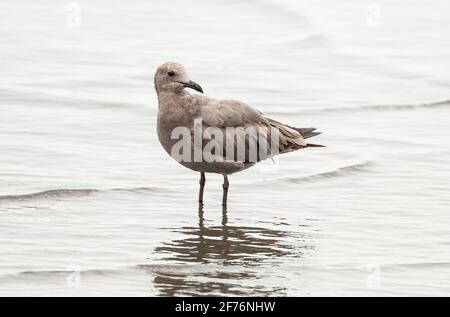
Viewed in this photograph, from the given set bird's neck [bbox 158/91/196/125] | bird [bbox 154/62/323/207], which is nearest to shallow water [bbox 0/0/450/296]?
bird [bbox 154/62/323/207]

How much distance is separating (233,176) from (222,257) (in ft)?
8.86

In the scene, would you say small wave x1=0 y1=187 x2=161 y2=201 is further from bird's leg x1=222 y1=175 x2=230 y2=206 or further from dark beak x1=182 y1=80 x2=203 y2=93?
dark beak x1=182 y1=80 x2=203 y2=93

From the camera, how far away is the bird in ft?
33.7

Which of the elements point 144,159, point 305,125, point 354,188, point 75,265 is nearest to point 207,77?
point 305,125

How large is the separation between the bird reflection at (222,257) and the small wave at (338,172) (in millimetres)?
1405

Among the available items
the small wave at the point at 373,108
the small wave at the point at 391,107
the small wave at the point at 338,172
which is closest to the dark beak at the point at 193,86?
the small wave at the point at 338,172

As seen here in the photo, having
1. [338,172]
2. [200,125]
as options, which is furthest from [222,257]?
[338,172]

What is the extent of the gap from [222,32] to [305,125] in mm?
5039

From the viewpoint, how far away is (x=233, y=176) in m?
11.9

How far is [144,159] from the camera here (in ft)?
40.2

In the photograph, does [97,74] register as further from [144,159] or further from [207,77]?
[144,159]

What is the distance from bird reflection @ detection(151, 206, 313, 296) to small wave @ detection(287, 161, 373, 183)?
141 centimetres

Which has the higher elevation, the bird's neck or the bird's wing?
the bird's neck
